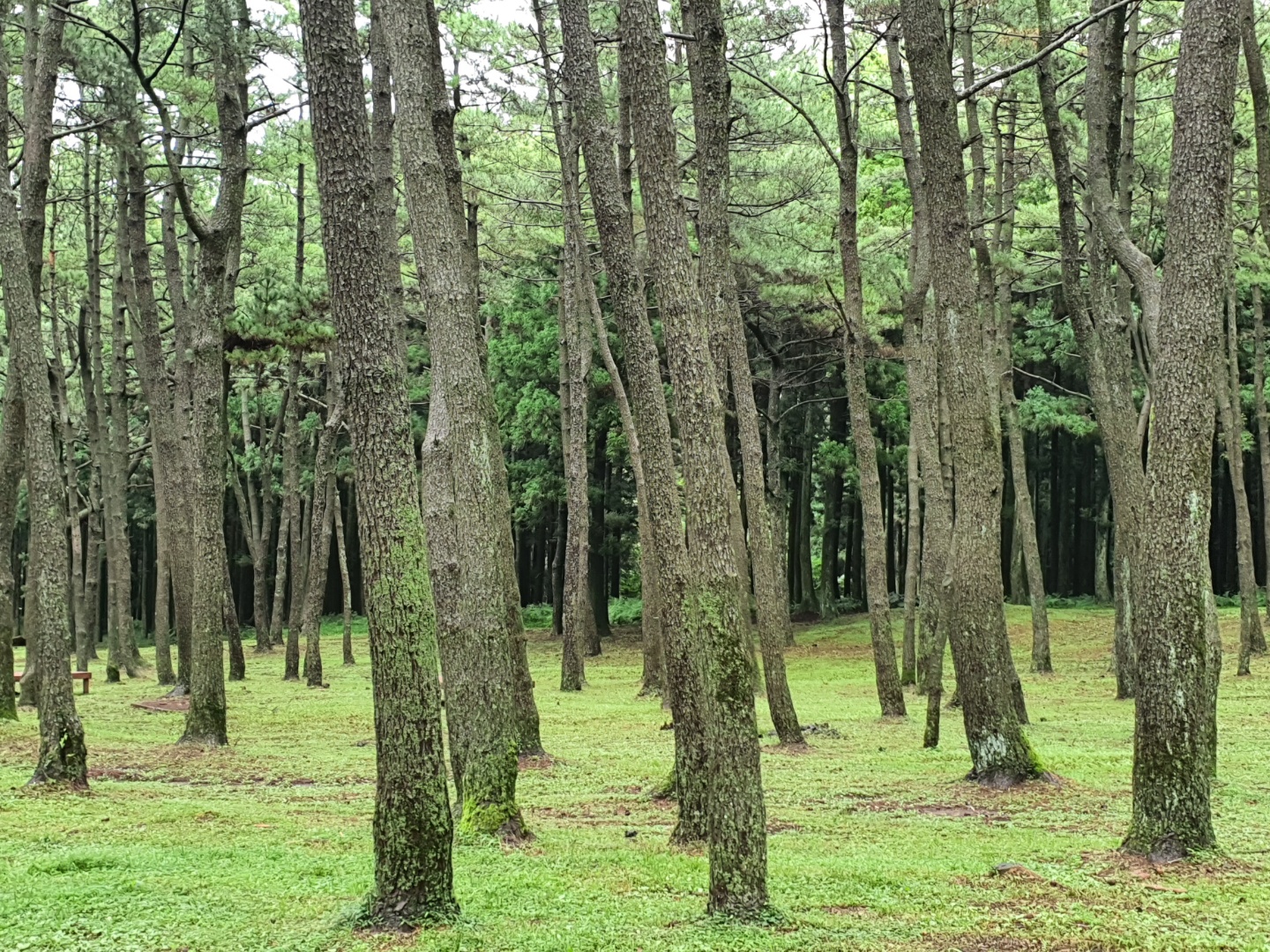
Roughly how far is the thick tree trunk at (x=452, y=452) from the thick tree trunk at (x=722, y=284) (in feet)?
10.1

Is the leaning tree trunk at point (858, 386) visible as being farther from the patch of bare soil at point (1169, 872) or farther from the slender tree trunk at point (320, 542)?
the slender tree trunk at point (320, 542)

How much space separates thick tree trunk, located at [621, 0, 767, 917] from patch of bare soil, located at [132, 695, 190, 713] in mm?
12746

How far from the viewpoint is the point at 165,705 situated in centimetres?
1723

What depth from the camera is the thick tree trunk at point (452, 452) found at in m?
8.06

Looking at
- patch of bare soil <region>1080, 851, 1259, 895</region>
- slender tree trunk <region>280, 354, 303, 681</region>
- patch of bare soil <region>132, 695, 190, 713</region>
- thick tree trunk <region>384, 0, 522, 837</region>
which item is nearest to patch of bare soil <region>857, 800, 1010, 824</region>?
patch of bare soil <region>1080, 851, 1259, 895</region>

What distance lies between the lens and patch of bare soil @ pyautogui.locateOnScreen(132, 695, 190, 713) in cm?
1684

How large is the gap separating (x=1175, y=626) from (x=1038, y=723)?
8.02 metres

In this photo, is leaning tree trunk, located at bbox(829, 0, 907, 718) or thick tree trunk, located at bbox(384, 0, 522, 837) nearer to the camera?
thick tree trunk, located at bbox(384, 0, 522, 837)

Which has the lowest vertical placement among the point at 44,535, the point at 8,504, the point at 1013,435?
the point at 44,535

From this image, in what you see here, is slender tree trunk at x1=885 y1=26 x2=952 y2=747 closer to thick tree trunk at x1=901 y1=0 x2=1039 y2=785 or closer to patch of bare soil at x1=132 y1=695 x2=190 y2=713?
thick tree trunk at x1=901 y1=0 x2=1039 y2=785

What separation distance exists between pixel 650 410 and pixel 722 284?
601 cm

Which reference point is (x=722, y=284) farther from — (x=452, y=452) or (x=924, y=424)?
(x=452, y=452)

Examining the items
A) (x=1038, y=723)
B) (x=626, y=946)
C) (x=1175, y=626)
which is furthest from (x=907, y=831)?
(x=1038, y=723)

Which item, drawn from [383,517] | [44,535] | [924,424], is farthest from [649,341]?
[924,424]
